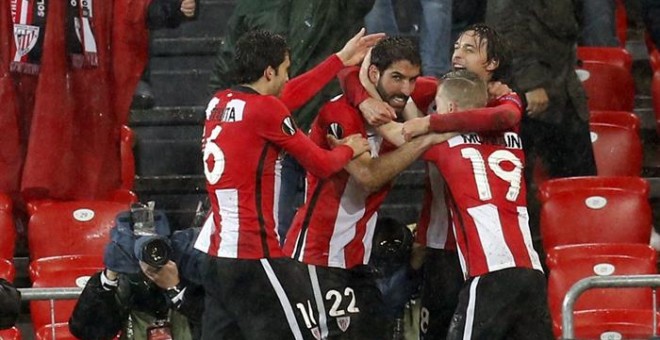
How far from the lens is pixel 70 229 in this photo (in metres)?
9.70

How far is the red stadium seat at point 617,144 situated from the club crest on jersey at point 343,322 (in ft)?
8.93

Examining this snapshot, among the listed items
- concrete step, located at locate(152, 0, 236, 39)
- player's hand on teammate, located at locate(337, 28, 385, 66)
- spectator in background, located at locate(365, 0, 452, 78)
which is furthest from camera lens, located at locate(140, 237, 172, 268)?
concrete step, located at locate(152, 0, 236, 39)

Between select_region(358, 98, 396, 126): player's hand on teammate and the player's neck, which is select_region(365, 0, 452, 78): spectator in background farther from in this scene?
the player's neck

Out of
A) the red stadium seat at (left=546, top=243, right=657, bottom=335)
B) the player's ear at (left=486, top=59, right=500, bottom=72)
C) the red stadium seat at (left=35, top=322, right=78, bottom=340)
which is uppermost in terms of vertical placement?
the player's ear at (left=486, top=59, right=500, bottom=72)

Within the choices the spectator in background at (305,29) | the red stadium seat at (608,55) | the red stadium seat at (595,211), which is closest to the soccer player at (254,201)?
the spectator in background at (305,29)

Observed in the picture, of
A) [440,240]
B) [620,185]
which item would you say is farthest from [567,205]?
[440,240]

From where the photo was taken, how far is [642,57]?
37.7ft

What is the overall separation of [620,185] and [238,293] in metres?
2.66

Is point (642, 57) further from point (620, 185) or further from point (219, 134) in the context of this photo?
point (219, 134)

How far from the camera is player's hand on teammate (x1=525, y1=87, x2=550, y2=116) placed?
32.0ft

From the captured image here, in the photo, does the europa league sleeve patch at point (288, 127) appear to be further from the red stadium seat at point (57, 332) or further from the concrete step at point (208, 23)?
the concrete step at point (208, 23)

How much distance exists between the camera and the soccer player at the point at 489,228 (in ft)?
25.5

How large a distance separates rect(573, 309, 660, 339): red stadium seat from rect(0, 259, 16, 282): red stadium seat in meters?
2.63

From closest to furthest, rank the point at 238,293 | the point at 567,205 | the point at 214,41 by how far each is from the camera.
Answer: the point at 238,293 < the point at 567,205 < the point at 214,41
